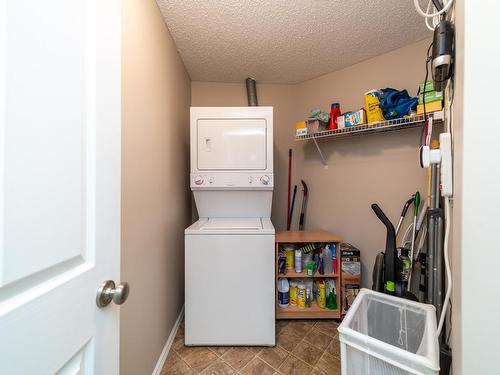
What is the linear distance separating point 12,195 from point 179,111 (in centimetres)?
183

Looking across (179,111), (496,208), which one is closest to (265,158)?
(179,111)

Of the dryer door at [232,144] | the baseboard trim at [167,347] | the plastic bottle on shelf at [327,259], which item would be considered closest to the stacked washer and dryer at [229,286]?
the baseboard trim at [167,347]

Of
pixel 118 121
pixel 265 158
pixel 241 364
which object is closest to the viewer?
pixel 118 121

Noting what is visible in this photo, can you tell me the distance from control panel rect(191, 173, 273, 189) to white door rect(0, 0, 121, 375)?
1151mm

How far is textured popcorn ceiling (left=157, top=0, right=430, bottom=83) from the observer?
1.46m

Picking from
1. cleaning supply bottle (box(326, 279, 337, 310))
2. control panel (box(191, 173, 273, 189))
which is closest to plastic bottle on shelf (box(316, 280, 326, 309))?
cleaning supply bottle (box(326, 279, 337, 310))

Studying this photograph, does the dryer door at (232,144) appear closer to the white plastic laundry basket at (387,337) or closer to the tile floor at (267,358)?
the white plastic laundry basket at (387,337)

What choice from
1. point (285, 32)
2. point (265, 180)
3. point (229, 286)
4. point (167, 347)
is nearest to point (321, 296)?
point (229, 286)

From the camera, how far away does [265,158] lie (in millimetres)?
1799

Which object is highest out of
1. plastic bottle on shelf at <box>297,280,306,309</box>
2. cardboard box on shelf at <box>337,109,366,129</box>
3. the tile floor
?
cardboard box on shelf at <box>337,109,366,129</box>

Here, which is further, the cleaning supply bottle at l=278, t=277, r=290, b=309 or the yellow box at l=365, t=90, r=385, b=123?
the cleaning supply bottle at l=278, t=277, r=290, b=309

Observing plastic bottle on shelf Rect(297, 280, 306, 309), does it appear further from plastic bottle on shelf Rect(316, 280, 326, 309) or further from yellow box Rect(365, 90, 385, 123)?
yellow box Rect(365, 90, 385, 123)

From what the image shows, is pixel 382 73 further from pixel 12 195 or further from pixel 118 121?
pixel 12 195

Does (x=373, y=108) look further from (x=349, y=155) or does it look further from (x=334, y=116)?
(x=349, y=155)
